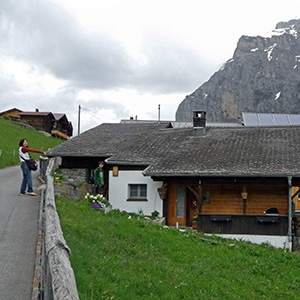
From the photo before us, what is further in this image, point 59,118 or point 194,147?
point 59,118

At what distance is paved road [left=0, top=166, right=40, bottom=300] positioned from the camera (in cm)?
611

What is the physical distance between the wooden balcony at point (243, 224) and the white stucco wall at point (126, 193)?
8.34 ft

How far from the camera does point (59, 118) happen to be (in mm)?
71125

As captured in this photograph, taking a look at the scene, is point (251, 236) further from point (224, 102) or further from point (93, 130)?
point (224, 102)

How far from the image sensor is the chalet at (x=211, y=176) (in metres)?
17.0

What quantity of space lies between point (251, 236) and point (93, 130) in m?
13.2

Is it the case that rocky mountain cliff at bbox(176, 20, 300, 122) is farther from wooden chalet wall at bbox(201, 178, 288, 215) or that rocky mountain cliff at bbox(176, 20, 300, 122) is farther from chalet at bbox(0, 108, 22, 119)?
wooden chalet wall at bbox(201, 178, 288, 215)

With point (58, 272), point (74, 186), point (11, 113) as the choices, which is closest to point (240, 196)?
point (74, 186)

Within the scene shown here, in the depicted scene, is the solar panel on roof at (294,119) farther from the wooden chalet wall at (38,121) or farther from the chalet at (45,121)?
the wooden chalet wall at (38,121)

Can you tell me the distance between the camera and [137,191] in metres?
20.0

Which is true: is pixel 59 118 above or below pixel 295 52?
below

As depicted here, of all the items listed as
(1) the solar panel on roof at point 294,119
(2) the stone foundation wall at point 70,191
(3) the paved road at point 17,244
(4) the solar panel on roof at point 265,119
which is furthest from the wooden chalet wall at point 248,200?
(1) the solar panel on roof at point 294,119

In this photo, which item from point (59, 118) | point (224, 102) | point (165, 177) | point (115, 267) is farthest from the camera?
point (224, 102)

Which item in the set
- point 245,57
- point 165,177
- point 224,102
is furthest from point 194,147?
point 245,57
